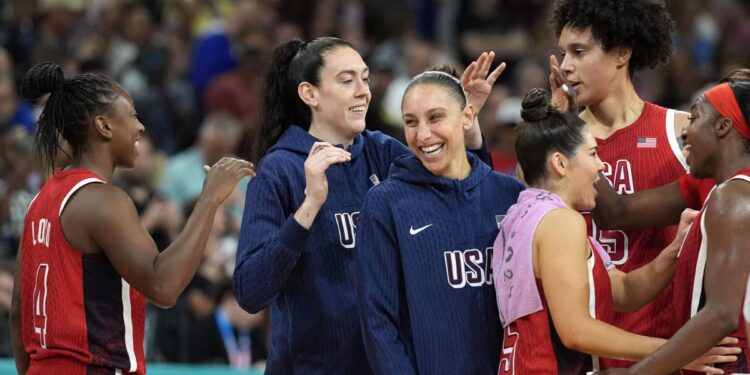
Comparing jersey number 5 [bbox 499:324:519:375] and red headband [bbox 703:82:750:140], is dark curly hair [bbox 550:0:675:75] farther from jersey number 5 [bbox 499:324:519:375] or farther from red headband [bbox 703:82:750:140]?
jersey number 5 [bbox 499:324:519:375]

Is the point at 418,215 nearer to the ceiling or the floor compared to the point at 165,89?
nearer to the floor

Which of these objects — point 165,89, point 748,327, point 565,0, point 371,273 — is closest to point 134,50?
A: point 165,89

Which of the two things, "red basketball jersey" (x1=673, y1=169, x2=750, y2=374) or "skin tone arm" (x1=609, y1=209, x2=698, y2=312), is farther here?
"skin tone arm" (x1=609, y1=209, x2=698, y2=312)

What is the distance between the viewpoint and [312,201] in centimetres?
491

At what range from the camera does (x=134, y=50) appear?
12.4 m

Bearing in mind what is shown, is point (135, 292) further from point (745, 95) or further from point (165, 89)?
point (165, 89)

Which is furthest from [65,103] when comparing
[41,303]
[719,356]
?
[719,356]

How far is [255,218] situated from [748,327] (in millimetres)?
1995

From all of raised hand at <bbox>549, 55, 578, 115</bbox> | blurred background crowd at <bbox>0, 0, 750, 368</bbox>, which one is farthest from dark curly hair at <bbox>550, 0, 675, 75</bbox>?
blurred background crowd at <bbox>0, 0, 750, 368</bbox>

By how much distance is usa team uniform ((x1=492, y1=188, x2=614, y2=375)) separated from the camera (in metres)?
4.50

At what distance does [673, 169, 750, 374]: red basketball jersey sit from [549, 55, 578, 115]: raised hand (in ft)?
2.50

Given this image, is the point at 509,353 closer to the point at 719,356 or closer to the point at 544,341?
the point at 544,341

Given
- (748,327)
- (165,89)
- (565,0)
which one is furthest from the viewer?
(165,89)

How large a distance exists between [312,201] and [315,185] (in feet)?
0.21
